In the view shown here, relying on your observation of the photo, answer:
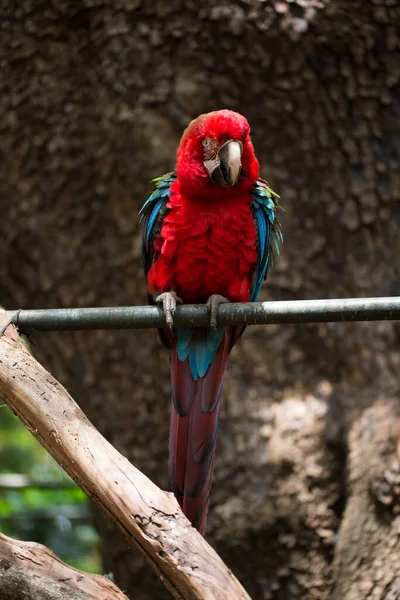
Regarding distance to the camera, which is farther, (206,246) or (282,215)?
(282,215)

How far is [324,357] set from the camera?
238cm

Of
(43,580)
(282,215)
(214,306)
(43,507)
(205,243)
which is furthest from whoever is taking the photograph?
(43,507)

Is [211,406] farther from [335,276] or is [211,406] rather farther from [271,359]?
[335,276]

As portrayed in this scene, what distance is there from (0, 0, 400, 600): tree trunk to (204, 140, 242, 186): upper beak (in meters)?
0.58

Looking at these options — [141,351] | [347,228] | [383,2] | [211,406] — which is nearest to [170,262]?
[211,406]

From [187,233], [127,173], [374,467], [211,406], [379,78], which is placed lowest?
[374,467]

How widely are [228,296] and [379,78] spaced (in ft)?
3.26

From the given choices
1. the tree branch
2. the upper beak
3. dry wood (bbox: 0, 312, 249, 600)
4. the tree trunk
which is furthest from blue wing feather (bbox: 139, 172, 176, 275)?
the tree branch

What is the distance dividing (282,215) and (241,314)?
102 centimetres

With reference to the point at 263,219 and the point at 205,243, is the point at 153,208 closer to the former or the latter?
the point at 205,243

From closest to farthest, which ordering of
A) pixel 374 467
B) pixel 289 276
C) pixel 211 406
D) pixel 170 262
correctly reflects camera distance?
pixel 211 406 → pixel 170 262 → pixel 374 467 → pixel 289 276

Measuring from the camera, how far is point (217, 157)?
6.11 ft

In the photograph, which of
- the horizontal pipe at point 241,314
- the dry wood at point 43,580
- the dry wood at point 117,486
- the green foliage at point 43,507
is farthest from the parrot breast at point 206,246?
the green foliage at point 43,507

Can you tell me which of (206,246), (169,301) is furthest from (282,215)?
(169,301)
